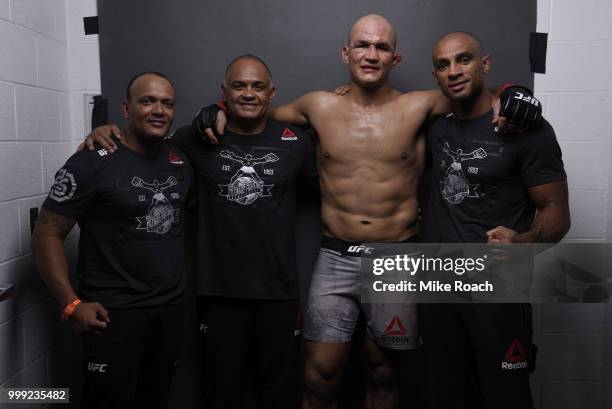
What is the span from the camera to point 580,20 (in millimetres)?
2457

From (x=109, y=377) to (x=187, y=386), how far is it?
81 centimetres

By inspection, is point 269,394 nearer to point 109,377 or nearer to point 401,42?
point 109,377

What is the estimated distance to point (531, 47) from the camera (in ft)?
8.10

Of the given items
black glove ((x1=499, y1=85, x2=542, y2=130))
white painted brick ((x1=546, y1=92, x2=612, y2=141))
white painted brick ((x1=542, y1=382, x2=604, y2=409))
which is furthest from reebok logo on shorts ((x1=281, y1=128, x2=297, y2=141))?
white painted brick ((x1=542, y1=382, x2=604, y2=409))

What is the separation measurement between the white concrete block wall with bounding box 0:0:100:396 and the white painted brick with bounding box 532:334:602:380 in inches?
83.7

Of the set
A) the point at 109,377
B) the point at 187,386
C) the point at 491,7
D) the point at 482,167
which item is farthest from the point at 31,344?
the point at 491,7

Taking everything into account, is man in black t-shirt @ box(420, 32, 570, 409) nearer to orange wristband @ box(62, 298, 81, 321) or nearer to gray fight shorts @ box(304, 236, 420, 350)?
gray fight shorts @ box(304, 236, 420, 350)

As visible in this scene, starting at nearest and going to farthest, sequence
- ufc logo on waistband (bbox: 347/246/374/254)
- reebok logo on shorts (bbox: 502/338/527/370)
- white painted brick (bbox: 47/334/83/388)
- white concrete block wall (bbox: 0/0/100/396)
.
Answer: reebok logo on shorts (bbox: 502/338/527/370) < white concrete block wall (bbox: 0/0/100/396) < ufc logo on waistband (bbox: 347/246/374/254) < white painted brick (bbox: 47/334/83/388)

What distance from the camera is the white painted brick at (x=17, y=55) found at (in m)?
2.01

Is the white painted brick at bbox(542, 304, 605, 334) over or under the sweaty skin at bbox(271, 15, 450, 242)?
under

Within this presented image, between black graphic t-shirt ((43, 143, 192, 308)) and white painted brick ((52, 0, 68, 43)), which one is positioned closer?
black graphic t-shirt ((43, 143, 192, 308))

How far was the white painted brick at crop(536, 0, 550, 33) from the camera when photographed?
8.05 feet

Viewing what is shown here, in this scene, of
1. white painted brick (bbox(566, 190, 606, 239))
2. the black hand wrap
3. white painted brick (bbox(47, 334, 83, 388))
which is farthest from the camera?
white painted brick (bbox(566, 190, 606, 239))

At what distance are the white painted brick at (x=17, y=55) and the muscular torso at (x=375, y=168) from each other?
1152 millimetres
